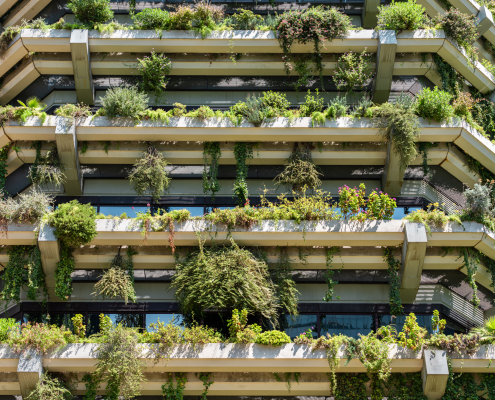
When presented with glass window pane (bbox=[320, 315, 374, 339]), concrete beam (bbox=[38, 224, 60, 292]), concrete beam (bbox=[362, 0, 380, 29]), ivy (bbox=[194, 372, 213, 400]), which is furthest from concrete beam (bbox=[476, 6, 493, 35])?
concrete beam (bbox=[38, 224, 60, 292])

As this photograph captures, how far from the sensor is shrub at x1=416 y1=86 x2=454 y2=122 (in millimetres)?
21656

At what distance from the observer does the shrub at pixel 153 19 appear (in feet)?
76.6

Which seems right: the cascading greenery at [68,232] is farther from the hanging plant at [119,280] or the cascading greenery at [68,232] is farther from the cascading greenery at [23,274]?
the hanging plant at [119,280]

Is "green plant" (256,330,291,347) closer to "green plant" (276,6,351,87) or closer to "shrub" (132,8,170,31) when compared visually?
"green plant" (276,6,351,87)

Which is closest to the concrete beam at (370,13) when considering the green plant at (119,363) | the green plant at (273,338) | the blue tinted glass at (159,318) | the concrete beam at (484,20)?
the concrete beam at (484,20)

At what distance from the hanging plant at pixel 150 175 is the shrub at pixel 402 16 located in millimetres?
9955

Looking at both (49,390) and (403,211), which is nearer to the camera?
(49,390)

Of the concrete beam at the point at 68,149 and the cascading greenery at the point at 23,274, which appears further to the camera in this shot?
the concrete beam at the point at 68,149

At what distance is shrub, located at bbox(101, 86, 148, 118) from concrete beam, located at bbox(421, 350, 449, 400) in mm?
12828

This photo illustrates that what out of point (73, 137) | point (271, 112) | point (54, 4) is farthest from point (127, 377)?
point (54, 4)

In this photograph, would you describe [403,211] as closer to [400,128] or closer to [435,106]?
[400,128]

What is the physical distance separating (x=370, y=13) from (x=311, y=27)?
12.4ft

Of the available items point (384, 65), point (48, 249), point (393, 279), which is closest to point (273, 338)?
point (393, 279)

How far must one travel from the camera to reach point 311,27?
2277cm
